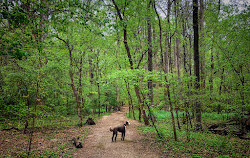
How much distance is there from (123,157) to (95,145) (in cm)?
207

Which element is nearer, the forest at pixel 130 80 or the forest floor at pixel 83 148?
the forest at pixel 130 80

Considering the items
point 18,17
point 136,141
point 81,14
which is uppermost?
point 81,14

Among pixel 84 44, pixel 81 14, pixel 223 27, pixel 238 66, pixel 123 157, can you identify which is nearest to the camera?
pixel 81 14

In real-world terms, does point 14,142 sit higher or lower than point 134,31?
lower

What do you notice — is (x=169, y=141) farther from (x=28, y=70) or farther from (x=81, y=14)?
(x=28, y=70)

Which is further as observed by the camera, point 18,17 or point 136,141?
point 136,141

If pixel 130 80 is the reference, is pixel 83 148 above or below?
below

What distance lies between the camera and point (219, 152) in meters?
5.48

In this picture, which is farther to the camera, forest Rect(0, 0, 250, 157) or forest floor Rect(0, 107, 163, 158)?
forest floor Rect(0, 107, 163, 158)

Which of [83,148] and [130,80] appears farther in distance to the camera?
[130,80]

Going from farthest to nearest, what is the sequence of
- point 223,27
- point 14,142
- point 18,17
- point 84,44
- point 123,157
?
point 84,44 → point 223,27 → point 14,142 → point 123,157 → point 18,17

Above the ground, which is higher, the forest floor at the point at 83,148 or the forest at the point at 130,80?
the forest at the point at 130,80

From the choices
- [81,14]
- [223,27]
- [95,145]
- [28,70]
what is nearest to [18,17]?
[81,14]

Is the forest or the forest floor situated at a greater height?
the forest
